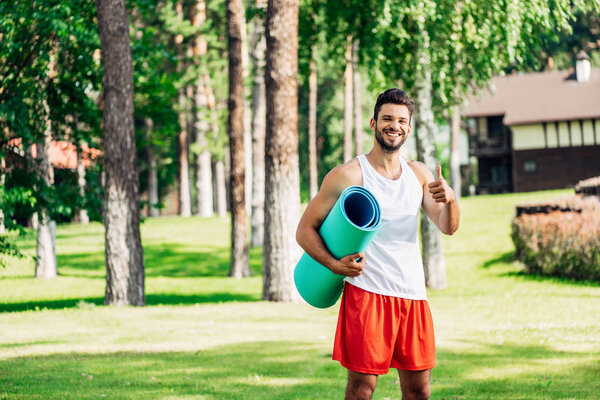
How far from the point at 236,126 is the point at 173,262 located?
291 inches

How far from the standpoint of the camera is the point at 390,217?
4434 mm

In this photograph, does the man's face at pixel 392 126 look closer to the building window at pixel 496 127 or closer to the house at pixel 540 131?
the house at pixel 540 131

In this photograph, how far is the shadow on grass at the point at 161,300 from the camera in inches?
599

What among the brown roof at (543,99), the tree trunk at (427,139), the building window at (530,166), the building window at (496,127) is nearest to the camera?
the tree trunk at (427,139)

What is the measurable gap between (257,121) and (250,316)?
14.1 meters

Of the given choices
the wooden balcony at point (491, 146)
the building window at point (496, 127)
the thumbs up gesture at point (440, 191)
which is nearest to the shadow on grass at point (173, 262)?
the thumbs up gesture at point (440, 191)

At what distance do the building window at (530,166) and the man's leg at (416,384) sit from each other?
156 feet

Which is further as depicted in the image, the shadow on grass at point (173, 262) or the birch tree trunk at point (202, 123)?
the birch tree trunk at point (202, 123)

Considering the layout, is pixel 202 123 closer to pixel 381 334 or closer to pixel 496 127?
pixel 496 127

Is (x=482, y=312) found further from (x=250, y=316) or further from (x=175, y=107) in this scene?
(x=175, y=107)

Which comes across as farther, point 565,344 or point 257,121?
point 257,121

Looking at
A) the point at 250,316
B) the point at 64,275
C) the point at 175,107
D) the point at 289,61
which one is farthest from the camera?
the point at 175,107

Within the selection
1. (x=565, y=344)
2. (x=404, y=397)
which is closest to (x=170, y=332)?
(x=565, y=344)

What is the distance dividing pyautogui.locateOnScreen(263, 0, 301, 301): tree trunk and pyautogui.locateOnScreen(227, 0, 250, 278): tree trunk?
5.16 meters
